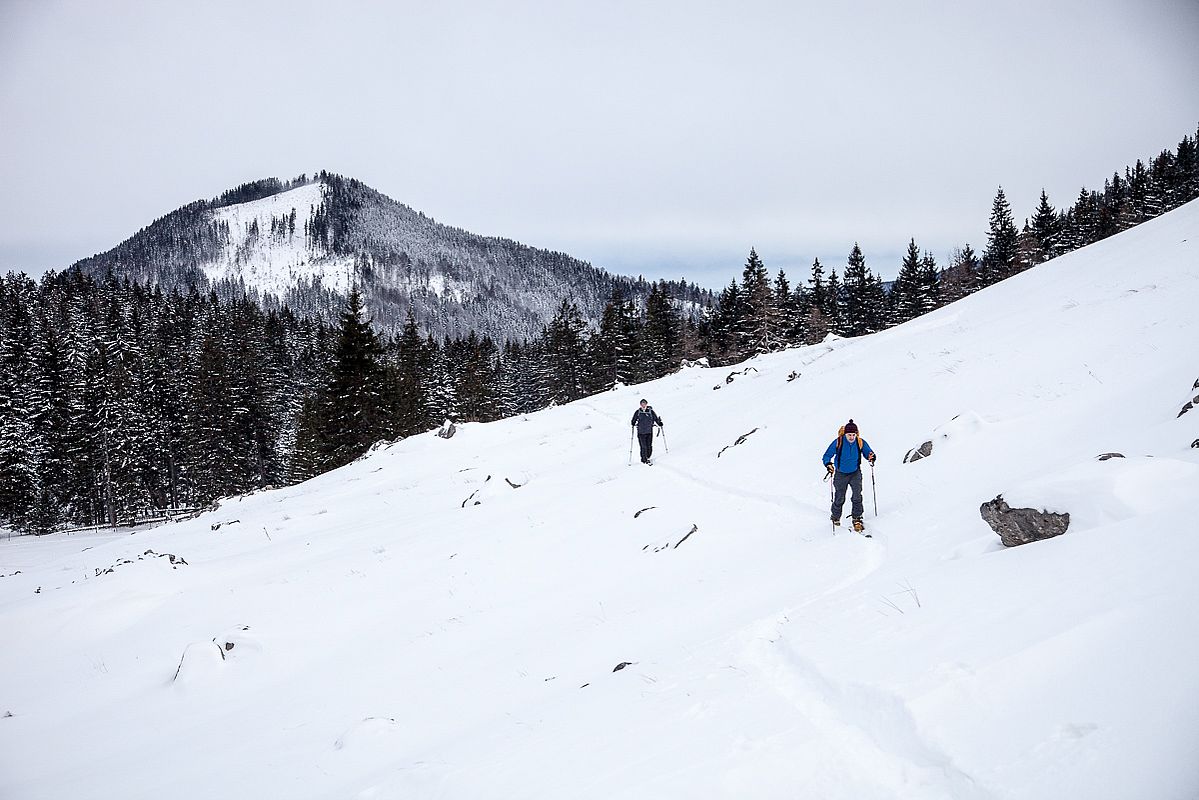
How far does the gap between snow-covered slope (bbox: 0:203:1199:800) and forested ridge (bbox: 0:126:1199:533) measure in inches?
1166

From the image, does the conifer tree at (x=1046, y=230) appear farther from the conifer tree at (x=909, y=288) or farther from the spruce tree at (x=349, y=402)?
the spruce tree at (x=349, y=402)

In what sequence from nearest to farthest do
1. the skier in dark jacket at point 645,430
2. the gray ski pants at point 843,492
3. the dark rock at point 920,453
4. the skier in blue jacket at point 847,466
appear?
1. the gray ski pants at point 843,492
2. the skier in blue jacket at point 847,466
3. the dark rock at point 920,453
4. the skier in dark jacket at point 645,430

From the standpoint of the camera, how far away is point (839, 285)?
79.5 m

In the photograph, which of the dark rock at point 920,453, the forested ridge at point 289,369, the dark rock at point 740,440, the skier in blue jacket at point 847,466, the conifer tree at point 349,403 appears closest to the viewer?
the skier in blue jacket at point 847,466

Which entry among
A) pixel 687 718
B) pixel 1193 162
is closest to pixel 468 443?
pixel 687 718

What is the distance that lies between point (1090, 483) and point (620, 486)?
454 inches

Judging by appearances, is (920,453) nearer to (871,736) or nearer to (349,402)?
(871,736)

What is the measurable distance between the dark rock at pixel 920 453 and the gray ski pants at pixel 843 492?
3.09 metres

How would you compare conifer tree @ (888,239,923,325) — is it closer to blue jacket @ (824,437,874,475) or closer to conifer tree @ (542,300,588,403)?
conifer tree @ (542,300,588,403)

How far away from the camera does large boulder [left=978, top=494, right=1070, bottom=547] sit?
6.18m

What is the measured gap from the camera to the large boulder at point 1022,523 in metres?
6.18

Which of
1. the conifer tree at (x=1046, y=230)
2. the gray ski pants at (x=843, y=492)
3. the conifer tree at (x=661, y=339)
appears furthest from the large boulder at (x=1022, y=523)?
the conifer tree at (x=1046, y=230)

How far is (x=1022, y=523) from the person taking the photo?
6406mm

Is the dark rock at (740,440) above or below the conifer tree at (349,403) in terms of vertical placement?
below
